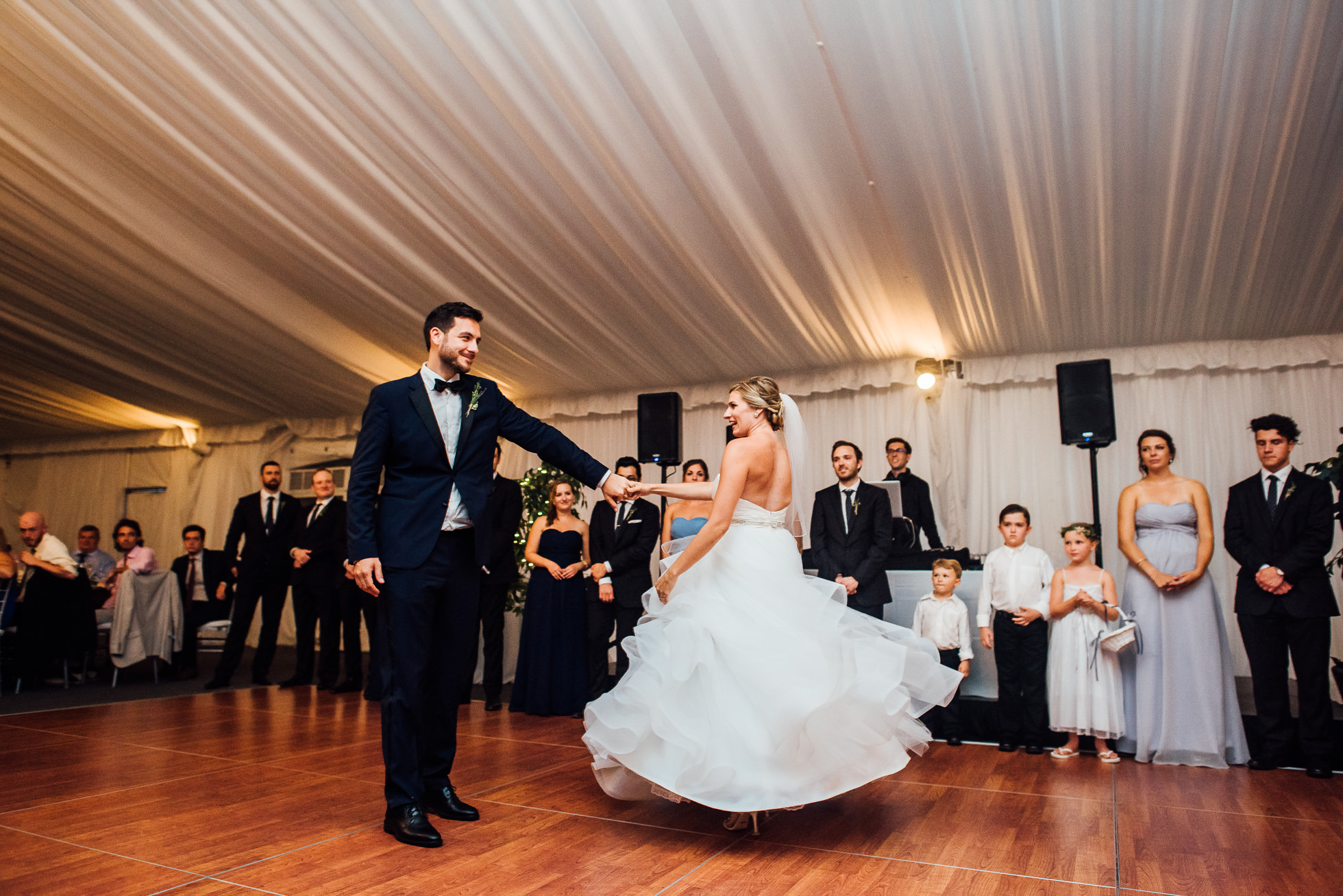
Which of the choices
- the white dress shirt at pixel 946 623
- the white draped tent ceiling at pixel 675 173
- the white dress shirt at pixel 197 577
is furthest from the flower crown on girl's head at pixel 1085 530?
the white dress shirt at pixel 197 577

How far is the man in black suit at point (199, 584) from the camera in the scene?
7.62m

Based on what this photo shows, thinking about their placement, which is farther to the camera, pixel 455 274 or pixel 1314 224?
pixel 455 274

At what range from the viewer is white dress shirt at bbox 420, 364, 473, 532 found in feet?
9.20

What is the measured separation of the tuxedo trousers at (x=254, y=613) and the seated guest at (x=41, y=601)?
1.14m

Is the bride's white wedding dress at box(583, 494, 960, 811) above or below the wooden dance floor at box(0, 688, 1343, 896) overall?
above

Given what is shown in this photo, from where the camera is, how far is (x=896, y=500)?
5.66 metres

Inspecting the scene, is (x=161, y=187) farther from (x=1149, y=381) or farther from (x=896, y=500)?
(x=1149, y=381)

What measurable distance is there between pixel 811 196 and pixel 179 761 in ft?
14.7

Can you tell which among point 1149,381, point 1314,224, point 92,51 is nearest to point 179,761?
point 92,51

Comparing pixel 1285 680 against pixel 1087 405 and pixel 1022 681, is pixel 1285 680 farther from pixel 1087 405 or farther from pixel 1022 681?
pixel 1087 405

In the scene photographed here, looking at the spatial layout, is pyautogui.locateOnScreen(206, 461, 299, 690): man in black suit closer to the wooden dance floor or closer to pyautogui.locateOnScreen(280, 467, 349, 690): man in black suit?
pyautogui.locateOnScreen(280, 467, 349, 690): man in black suit

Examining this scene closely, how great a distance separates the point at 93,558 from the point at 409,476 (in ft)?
21.5

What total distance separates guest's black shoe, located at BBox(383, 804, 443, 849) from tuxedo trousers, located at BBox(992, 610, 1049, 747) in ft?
10.5

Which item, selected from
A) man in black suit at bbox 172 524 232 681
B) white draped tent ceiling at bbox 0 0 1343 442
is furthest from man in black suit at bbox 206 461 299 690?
white draped tent ceiling at bbox 0 0 1343 442
